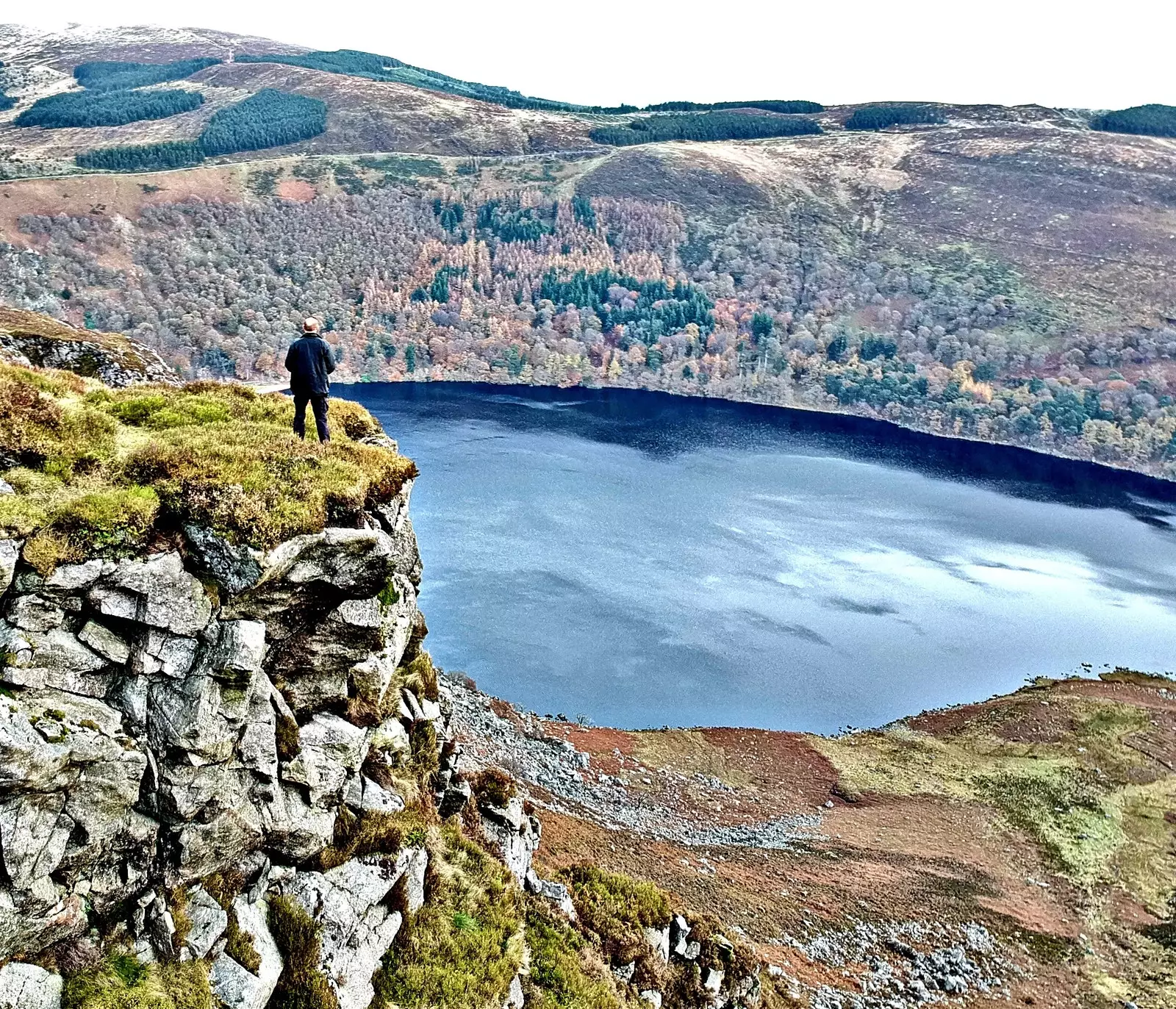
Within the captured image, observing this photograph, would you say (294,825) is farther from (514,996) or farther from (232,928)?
(514,996)

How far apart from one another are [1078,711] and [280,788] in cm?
5250

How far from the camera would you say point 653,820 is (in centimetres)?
3678

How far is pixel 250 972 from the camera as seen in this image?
43.1 feet

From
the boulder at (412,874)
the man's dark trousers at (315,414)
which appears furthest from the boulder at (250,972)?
the man's dark trousers at (315,414)

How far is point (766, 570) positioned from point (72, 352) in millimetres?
60208

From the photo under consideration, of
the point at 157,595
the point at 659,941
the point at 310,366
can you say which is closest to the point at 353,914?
the point at 157,595

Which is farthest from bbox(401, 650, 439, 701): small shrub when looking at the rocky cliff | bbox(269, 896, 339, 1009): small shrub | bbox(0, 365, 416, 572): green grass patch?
bbox(269, 896, 339, 1009): small shrub

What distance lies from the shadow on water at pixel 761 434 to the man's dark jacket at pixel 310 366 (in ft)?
319

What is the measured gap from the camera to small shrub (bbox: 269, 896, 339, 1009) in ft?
45.0

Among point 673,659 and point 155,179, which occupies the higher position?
point 155,179

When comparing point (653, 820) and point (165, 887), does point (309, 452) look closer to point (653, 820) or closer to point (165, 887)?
point (165, 887)

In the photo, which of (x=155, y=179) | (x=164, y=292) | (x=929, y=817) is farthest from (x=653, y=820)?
(x=155, y=179)

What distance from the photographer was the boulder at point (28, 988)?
1070 cm

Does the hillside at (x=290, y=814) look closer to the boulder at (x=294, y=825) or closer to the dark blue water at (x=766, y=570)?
the boulder at (x=294, y=825)
